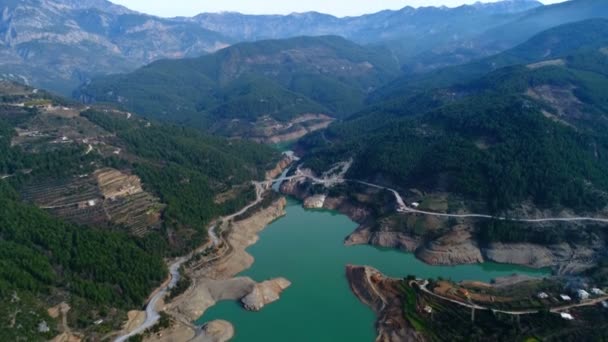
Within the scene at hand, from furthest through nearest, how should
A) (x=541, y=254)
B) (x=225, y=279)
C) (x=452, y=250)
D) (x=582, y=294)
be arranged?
(x=452, y=250) < (x=541, y=254) < (x=225, y=279) < (x=582, y=294)

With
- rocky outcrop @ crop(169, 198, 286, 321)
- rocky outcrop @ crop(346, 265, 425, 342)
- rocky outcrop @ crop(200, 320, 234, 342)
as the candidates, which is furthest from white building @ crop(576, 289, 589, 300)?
rocky outcrop @ crop(200, 320, 234, 342)

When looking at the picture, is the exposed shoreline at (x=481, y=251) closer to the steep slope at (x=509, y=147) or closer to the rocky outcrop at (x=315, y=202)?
the steep slope at (x=509, y=147)

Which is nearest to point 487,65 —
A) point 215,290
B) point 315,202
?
point 315,202

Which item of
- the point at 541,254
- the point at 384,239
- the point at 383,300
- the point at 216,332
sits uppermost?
the point at 216,332

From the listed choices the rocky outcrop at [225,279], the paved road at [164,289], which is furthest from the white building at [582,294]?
the paved road at [164,289]

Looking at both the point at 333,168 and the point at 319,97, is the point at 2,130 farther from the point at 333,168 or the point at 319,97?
the point at 319,97

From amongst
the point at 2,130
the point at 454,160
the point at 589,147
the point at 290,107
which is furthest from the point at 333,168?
the point at 290,107

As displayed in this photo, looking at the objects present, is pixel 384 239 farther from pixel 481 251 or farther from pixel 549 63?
pixel 549 63

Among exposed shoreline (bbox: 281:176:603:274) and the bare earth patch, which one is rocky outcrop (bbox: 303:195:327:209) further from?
the bare earth patch
